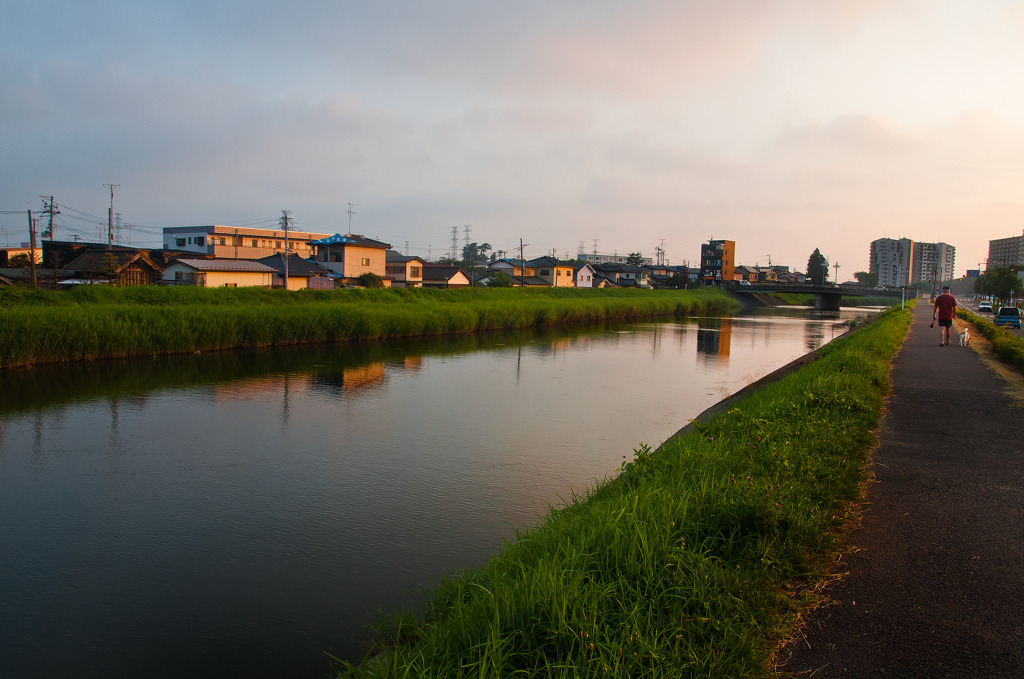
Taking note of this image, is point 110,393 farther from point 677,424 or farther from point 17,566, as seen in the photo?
point 677,424

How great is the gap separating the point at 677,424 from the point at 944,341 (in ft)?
27.3

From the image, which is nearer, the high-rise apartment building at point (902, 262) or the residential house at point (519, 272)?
the residential house at point (519, 272)

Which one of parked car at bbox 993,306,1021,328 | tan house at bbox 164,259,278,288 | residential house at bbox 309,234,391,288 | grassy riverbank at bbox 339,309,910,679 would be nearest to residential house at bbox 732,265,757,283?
residential house at bbox 309,234,391,288

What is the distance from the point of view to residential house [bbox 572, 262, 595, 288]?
58.4 meters

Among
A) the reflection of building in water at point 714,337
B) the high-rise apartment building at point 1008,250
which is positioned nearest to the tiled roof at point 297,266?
the reflection of building in water at point 714,337

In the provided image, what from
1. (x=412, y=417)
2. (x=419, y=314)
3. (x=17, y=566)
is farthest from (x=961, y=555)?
(x=419, y=314)

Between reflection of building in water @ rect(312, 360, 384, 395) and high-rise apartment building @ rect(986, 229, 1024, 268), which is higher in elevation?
high-rise apartment building @ rect(986, 229, 1024, 268)

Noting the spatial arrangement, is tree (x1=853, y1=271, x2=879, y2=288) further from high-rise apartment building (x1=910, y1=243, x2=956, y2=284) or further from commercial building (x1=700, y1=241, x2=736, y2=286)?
commercial building (x1=700, y1=241, x2=736, y2=286)

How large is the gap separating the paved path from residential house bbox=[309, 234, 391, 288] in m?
35.6

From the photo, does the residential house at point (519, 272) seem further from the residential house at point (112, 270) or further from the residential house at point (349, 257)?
the residential house at point (112, 270)

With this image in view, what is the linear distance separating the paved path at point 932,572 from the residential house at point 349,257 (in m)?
35.6

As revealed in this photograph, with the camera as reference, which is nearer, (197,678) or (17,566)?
(197,678)

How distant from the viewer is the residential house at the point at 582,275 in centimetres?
5838

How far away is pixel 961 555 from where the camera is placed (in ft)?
11.4
